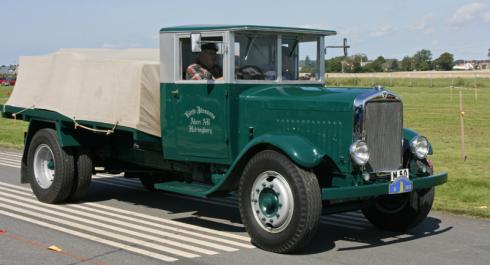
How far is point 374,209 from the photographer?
8.30m

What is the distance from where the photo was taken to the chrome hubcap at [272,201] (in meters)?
6.92

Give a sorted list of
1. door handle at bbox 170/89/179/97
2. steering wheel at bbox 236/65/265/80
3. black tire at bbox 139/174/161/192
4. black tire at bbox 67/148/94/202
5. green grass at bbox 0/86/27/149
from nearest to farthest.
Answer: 1. steering wheel at bbox 236/65/265/80
2. door handle at bbox 170/89/179/97
3. black tire at bbox 67/148/94/202
4. black tire at bbox 139/174/161/192
5. green grass at bbox 0/86/27/149

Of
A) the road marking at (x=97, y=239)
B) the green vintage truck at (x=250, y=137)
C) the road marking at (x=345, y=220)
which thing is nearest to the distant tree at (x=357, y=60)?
the green vintage truck at (x=250, y=137)

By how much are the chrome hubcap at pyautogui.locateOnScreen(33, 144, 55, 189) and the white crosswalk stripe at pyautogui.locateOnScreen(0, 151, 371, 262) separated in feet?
1.00

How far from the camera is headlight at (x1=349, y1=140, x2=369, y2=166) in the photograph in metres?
6.91

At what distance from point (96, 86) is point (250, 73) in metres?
2.38

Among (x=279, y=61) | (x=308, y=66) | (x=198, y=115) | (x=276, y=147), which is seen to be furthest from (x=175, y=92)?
(x=276, y=147)

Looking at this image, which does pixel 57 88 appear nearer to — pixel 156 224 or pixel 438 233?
pixel 156 224

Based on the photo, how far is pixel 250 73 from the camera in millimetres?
8148

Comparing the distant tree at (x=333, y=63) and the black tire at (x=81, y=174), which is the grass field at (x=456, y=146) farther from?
the black tire at (x=81, y=174)

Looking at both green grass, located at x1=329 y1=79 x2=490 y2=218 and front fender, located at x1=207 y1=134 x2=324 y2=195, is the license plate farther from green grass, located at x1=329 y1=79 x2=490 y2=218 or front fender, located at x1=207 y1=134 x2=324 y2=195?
green grass, located at x1=329 y1=79 x2=490 y2=218

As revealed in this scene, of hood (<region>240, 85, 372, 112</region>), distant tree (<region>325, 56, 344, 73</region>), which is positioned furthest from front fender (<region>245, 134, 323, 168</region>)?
distant tree (<region>325, 56, 344, 73</region>)

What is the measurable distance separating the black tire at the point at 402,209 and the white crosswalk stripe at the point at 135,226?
35 centimetres

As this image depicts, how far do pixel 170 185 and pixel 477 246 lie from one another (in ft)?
11.5
